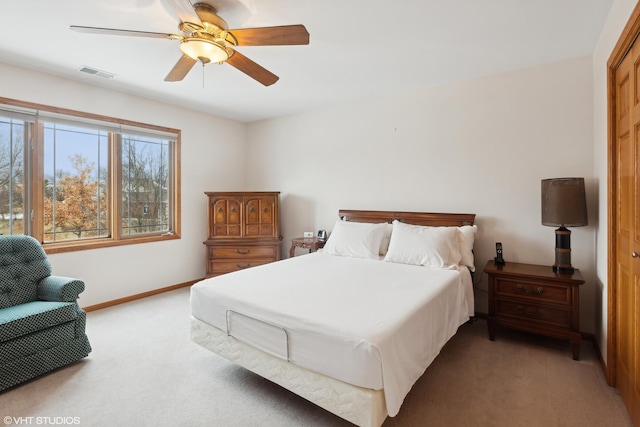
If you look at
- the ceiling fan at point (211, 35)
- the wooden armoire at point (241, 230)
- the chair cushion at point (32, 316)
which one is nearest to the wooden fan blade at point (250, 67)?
the ceiling fan at point (211, 35)

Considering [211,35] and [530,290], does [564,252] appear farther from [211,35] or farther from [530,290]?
[211,35]

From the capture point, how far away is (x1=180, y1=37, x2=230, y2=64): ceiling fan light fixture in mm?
2012

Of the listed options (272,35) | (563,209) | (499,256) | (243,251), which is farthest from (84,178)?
(563,209)

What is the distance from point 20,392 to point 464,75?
4.59 metres

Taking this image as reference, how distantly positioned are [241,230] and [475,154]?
10.4 feet

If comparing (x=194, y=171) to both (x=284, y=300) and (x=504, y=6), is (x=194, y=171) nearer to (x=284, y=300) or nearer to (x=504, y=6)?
(x=284, y=300)

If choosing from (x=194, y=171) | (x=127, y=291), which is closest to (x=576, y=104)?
(x=194, y=171)

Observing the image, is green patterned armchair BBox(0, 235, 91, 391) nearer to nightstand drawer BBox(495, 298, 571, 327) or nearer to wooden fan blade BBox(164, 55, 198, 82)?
wooden fan blade BBox(164, 55, 198, 82)

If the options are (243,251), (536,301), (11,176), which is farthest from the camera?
(243,251)

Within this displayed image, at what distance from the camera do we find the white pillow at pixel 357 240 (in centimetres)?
346

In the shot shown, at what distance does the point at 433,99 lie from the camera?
357cm

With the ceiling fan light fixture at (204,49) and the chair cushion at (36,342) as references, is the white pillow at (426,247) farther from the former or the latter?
the chair cushion at (36,342)

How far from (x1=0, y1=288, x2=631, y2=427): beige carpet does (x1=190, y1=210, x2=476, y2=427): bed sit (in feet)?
0.81

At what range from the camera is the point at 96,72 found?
10.6ft
